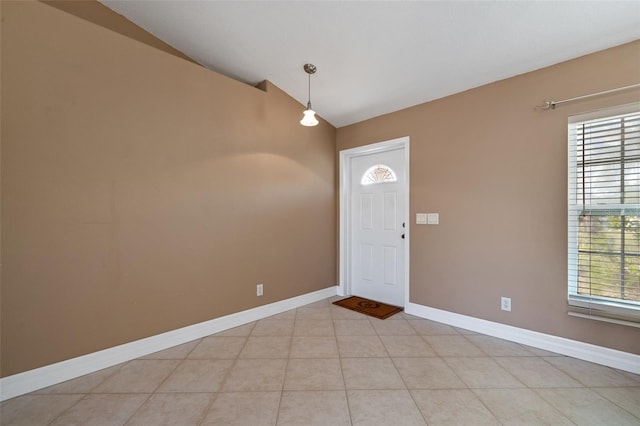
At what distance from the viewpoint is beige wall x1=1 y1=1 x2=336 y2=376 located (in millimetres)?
1735

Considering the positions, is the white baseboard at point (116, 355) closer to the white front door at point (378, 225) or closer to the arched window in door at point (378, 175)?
the white front door at point (378, 225)

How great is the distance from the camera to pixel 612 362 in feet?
6.49

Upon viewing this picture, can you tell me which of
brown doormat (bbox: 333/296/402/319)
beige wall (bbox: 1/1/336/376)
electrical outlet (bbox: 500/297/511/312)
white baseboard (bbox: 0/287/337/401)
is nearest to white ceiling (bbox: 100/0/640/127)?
beige wall (bbox: 1/1/336/376)

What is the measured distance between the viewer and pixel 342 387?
177 centimetres

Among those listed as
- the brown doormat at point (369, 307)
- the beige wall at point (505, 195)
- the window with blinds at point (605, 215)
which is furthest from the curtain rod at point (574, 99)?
the brown doormat at point (369, 307)

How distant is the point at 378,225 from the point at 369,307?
41.9 inches

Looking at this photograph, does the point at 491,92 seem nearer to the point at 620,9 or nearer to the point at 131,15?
the point at 620,9

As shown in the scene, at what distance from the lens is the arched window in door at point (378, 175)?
134 inches

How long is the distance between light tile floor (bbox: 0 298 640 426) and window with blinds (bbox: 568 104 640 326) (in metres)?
0.53

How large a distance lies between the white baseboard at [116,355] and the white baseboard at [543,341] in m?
1.88

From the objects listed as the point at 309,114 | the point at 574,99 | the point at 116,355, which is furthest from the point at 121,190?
the point at 574,99

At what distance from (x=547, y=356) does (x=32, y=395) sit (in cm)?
377

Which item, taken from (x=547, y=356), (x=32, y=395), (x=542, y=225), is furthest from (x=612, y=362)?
(x=32, y=395)

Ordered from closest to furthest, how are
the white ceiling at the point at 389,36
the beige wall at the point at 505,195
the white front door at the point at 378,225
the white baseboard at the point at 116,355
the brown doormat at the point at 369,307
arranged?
the white baseboard at the point at 116,355 → the white ceiling at the point at 389,36 → the beige wall at the point at 505,195 → the brown doormat at the point at 369,307 → the white front door at the point at 378,225
